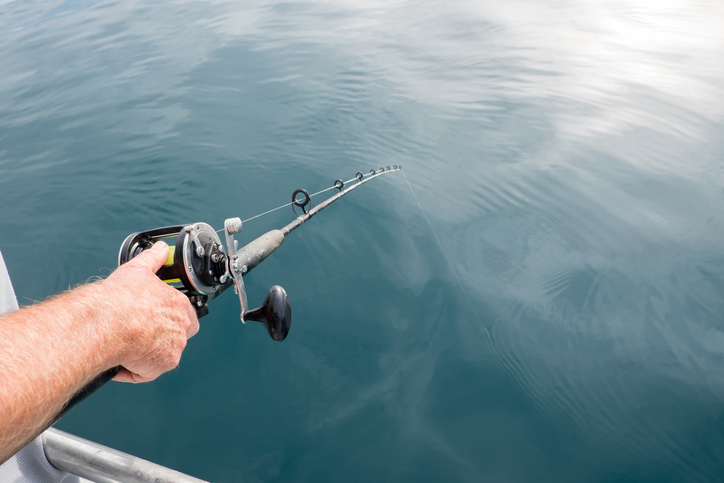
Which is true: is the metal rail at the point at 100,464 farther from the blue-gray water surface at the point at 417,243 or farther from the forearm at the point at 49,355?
the blue-gray water surface at the point at 417,243

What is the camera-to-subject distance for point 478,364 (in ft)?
9.78

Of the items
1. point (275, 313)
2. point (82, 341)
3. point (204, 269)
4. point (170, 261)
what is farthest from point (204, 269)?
point (82, 341)

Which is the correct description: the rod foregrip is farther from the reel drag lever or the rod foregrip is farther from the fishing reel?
the reel drag lever

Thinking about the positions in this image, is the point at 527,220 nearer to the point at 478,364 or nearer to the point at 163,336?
the point at 478,364

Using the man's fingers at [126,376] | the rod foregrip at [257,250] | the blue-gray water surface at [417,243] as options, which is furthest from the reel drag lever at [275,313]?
the blue-gray water surface at [417,243]

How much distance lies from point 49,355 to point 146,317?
0.89ft

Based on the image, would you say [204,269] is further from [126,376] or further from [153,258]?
A: [126,376]

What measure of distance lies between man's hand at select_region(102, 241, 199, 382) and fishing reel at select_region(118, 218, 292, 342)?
85mm

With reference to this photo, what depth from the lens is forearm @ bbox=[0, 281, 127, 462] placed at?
74cm

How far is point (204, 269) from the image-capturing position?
1.47 metres

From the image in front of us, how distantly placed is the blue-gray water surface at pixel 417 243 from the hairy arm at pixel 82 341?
5.62ft

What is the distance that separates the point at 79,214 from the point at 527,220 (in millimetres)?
4779

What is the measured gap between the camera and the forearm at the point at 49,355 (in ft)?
2.43

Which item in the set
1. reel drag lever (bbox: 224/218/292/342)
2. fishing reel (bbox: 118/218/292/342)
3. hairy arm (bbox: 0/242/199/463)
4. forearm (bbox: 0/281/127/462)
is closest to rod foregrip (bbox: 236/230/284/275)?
fishing reel (bbox: 118/218/292/342)
